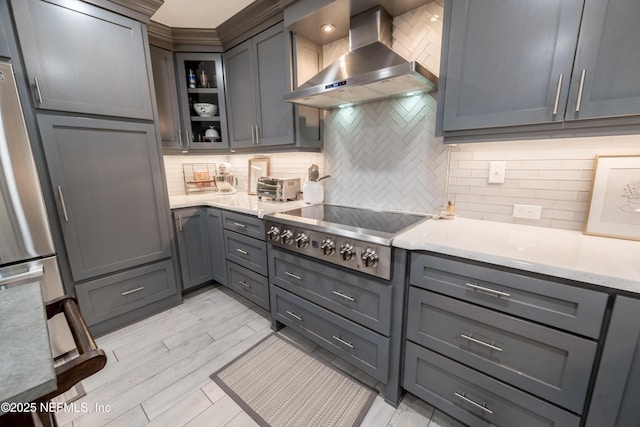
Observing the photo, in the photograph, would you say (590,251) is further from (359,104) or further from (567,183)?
(359,104)

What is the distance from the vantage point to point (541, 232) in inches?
53.0

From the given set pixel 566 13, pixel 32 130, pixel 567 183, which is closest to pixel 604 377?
pixel 567 183

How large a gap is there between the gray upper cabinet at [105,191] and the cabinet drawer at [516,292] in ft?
6.82

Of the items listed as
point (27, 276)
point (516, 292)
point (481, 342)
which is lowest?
point (481, 342)

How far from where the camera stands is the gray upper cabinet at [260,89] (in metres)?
2.10

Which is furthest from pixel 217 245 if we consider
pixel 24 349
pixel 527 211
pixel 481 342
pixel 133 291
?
pixel 527 211

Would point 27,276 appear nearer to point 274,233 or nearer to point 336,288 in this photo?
point 274,233

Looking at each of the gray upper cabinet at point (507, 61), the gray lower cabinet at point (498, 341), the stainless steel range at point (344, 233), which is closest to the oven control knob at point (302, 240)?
the stainless steel range at point (344, 233)

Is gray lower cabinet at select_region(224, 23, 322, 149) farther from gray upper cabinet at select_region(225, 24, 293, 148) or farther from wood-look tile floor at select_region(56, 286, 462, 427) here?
wood-look tile floor at select_region(56, 286, 462, 427)

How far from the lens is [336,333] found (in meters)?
1.63

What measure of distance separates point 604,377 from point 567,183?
3.01 ft

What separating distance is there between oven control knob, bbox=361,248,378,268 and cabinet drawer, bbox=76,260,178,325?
187 centimetres

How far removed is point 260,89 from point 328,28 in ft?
2.44

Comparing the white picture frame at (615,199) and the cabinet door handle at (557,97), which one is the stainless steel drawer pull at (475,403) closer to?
the white picture frame at (615,199)
